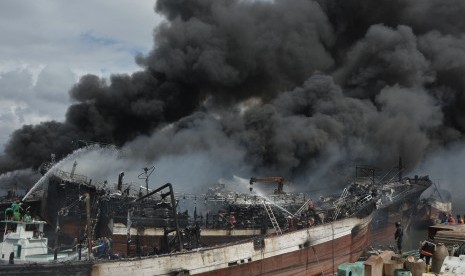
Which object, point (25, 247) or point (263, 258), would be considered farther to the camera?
point (263, 258)

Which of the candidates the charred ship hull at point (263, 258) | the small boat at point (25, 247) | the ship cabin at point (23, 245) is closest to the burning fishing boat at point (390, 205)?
the charred ship hull at point (263, 258)

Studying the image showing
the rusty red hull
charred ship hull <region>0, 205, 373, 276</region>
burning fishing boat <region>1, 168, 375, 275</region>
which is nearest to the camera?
charred ship hull <region>0, 205, 373, 276</region>

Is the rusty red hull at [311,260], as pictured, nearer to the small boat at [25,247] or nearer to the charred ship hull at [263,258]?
the charred ship hull at [263,258]

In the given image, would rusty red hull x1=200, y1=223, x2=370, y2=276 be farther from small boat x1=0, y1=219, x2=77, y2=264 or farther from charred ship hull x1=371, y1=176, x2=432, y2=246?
small boat x1=0, y1=219, x2=77, y2=264

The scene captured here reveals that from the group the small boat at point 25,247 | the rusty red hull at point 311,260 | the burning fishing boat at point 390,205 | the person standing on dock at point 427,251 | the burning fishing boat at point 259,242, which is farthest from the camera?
the burning fishing boat at point 390,205

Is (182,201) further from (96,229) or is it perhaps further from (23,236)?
(23,236)

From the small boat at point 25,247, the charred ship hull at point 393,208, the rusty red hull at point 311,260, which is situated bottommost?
the rusty red hull at point 311,260

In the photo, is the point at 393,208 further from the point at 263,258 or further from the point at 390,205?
the point at 263,258

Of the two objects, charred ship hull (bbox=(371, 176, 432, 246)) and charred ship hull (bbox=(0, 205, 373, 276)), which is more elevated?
charred ship hull (bbox=(371, 176, 432, 246))

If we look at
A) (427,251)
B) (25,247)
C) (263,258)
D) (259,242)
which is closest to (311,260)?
(263,258)

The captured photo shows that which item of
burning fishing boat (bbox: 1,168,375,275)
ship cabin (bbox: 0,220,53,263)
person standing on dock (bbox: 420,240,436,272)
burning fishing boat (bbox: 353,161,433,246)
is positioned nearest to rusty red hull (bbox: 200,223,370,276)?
burning fishing boat (bbox: 1,168,375,275)

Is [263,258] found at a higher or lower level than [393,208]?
lower

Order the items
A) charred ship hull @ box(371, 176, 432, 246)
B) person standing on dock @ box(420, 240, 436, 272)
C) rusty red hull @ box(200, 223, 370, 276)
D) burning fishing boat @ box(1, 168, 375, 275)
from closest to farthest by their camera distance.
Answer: person standing on dock @ box(420, 240, 436, 272)
burning fishing boat @ box(1, 168, 375, 275)
rusty red hull @ box(200, 223, 370, 276)
charred ship hull @ box(371, 176, 432, 246)

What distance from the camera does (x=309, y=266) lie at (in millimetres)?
19719
